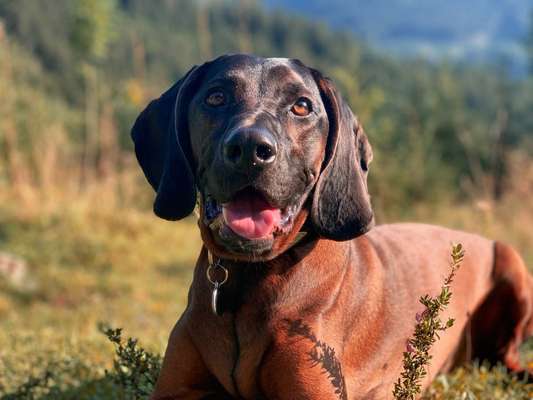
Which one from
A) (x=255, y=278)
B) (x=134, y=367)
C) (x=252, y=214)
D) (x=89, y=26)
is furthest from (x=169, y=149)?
(x=89, y=26)

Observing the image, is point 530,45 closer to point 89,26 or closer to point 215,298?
point 89,26

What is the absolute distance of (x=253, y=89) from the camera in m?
3.08

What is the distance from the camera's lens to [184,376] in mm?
3105

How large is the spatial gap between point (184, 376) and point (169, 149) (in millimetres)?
887

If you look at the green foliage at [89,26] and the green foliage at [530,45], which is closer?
the green foliage at [89,26]

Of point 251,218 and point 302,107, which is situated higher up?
point 302,107

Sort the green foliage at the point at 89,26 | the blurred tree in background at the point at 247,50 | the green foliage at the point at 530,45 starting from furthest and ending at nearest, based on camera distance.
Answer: the green foliage at the point at 530,45
the green foliage at the point at 89,26
the blurred tree in background at the point at 247,50

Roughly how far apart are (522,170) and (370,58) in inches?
2244

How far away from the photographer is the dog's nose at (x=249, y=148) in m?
2.67

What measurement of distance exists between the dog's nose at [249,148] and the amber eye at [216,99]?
0.37m

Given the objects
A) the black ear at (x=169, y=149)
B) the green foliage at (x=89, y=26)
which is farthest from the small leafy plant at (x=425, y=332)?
the green foliage at (x=89, y=26)

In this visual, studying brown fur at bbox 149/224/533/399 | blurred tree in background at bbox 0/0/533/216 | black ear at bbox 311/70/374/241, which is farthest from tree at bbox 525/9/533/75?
black ear at bbox 311/70/374/241

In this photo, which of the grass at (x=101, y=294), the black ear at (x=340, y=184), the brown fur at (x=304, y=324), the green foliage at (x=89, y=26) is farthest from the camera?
the green foliage at (x=89, y=26)

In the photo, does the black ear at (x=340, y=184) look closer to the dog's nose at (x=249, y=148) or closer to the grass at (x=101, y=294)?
the dog's nose at (x=249, y=148)
